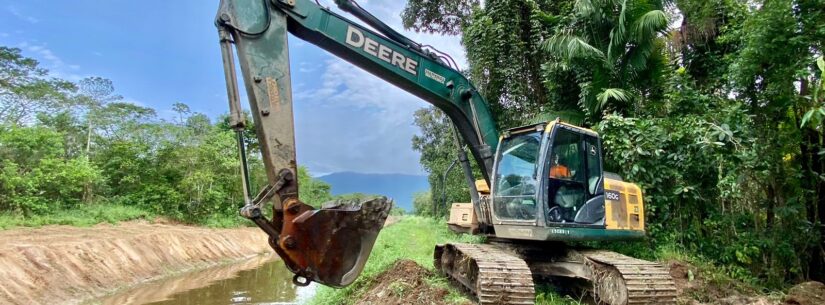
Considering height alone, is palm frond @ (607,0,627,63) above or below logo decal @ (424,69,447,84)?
above

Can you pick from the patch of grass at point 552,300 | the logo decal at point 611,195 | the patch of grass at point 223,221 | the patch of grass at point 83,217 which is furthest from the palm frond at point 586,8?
the patch of grass at point 223,221

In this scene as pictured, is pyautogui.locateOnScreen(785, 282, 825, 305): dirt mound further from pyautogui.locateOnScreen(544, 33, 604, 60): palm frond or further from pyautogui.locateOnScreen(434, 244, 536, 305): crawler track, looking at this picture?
pyautogui.locateOnScreen(544, 33, 604, 60): palm frond

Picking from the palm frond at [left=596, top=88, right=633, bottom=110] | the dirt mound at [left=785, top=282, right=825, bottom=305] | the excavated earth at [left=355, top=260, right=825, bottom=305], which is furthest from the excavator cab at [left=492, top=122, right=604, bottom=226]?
the palm frond at [left=596, top=88, right=633, bottom=110]

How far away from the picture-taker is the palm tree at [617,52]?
962cm

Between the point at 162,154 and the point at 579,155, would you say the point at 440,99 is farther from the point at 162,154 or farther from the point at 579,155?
the point at 162,154

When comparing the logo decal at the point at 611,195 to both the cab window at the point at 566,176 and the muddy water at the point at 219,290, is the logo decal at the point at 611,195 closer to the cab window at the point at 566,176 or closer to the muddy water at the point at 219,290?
the cab window at the point at 566,176

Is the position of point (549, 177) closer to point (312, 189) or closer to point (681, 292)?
point (681, 292)

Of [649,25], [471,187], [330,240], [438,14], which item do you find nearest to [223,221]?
[438,14]

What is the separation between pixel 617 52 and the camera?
1016cm

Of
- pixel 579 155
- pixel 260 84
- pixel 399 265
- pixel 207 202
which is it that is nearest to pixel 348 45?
pixel 260 84

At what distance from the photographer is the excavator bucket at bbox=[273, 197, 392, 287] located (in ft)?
11.4

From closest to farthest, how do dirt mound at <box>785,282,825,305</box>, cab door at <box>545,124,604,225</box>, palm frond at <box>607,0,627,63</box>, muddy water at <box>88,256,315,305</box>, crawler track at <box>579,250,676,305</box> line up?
crawler track at <box>579,250,676,305</box>, dirt mound at <box>785,282,825,305</box>, cab door at <box>545,124,604,225</box>, palm frond at <box>607,0,627,63</box>, muddy water at <box>88,256,315,305</box>

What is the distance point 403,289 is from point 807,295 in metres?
4.36

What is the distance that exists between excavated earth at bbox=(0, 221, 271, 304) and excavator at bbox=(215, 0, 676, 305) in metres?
8.25
